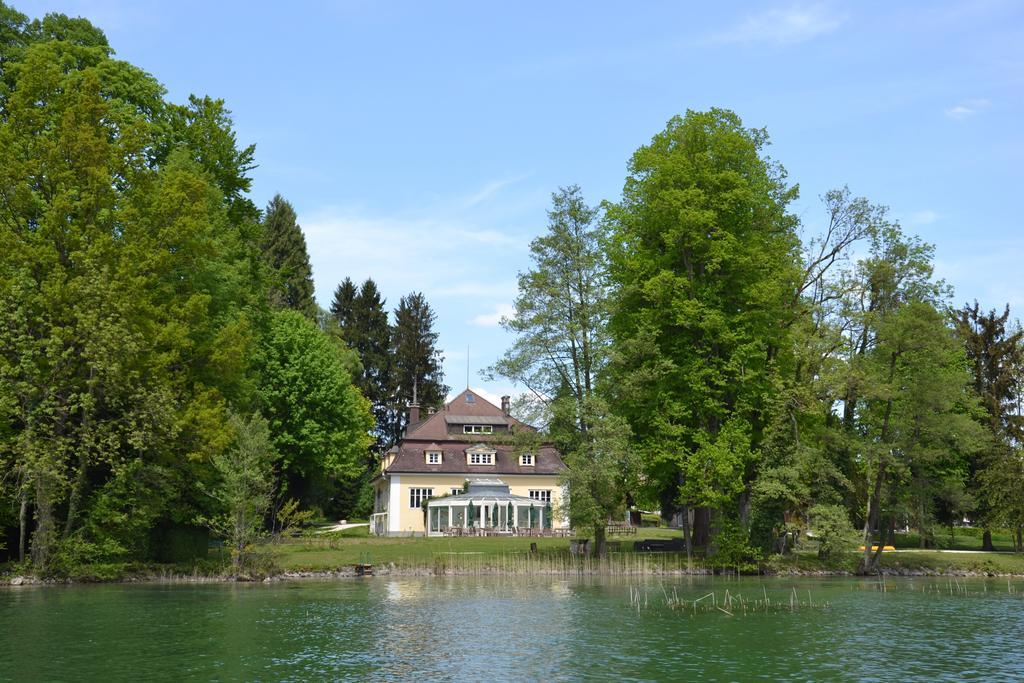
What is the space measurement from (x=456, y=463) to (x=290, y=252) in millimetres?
24709

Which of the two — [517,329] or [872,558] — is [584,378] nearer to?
[517,329]

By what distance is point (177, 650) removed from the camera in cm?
1711

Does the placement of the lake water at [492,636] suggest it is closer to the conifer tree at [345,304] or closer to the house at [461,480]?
the house at [461,480]

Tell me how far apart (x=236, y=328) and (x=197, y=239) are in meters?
3.51

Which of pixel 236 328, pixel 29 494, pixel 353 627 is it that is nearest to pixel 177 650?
pixel 353 627

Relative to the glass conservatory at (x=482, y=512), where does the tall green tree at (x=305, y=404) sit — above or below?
above

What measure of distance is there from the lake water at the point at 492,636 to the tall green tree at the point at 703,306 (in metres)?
9.89

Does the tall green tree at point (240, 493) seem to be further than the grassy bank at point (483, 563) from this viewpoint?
No

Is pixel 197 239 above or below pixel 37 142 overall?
below

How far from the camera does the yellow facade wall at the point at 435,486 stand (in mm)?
60562

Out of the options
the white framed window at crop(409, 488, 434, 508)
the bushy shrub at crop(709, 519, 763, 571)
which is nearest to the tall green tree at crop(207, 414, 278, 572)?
the bushy shrub at crop(709, 519, 763, 571)

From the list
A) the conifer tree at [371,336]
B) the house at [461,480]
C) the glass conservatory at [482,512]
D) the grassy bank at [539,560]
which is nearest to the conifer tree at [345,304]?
the conifer tree at [371,336]

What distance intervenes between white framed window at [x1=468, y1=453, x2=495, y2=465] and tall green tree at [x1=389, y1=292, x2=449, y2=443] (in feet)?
73.7

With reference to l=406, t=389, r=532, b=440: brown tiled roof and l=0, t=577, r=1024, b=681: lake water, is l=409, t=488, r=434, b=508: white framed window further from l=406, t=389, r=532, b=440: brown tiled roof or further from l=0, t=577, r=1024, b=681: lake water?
l=0, t=577, r=1024, b=681: lake water
